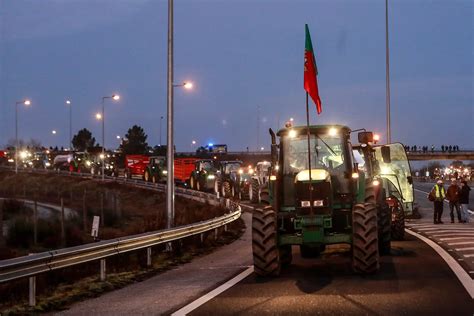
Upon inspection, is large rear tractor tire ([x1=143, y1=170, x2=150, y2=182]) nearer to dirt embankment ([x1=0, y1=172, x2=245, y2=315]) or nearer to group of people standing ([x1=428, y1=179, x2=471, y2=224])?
dirt embankment ([x1=0, y1=172, x2=245, y2=315])

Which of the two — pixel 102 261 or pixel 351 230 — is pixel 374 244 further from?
pixel 102 261

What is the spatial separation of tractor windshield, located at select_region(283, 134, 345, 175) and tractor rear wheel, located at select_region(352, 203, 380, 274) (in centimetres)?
137

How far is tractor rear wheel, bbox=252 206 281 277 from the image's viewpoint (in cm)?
1345

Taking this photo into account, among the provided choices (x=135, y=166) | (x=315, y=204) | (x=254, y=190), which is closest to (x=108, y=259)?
(x=315, y=204)

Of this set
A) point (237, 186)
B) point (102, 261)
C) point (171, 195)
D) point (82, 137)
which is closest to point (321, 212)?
point (102, 261)

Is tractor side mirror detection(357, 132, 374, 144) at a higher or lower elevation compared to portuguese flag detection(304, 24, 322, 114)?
lower

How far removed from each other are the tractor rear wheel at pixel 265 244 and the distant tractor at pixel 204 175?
115 ft

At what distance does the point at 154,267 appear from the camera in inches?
643

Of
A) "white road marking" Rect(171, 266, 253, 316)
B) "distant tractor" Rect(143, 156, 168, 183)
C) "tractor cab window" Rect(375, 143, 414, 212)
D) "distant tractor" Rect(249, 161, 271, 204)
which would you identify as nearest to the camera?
"white road marking" Rect(171, 266, 253, 316)

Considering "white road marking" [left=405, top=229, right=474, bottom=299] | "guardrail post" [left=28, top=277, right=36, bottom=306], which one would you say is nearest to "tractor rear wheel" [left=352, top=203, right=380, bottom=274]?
"white road marking" [left=405, top=229, right=474, bottom=299]

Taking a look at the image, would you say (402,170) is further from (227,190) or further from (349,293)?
(227,190)

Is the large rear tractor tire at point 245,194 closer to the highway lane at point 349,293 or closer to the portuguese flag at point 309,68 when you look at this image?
the highway lane at point 349,293

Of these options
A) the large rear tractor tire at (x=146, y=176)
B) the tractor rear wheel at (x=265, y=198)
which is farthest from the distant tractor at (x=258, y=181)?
the tractor rear wheel at (x=265, y=198)

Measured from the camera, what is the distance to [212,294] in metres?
11.8
